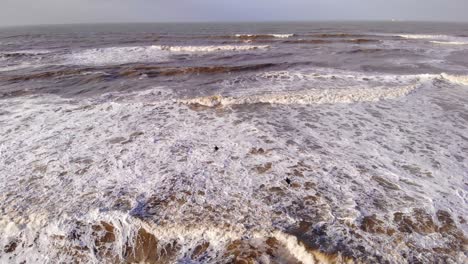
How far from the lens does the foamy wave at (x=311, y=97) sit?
8.46 meters

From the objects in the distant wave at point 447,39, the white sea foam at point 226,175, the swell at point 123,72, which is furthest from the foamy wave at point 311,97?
the distant wave at point 447,39

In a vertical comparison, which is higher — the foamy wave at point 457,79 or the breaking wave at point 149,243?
the foamy wave at point 457,79

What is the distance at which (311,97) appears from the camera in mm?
8773

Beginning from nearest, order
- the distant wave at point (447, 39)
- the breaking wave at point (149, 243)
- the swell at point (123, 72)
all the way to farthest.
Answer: the breaking wave at point (149, 243) < the swell at point (123, 72) < the distant wave at point (447, 39)

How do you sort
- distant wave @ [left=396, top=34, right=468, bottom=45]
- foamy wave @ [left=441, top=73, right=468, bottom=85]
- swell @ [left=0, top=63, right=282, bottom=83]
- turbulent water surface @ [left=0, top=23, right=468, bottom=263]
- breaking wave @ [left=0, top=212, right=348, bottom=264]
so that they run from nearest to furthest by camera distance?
breaking wave @ [left=0, top=212, right=348, bottom=264], turbulent water surface @ [left=0, top=23, right=468, bottom=263], foamy wave @ [left=441, top=73, right=468, bottom=85], swell @ [left=0, top=63, right=282, bottom=83], distant wave @ [left=396, top=34, right=468, bottom=45]

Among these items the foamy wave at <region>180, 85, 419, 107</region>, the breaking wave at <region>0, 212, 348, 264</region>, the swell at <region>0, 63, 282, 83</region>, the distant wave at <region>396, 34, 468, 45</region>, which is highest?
the distant wave at <region>396, 34, 468, 45</region>

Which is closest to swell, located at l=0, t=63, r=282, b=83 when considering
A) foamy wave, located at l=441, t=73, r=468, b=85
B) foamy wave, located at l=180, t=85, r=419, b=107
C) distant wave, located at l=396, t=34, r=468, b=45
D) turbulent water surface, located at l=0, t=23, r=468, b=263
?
turbulent water surface, located at l=0, t=23, r=468, b=263

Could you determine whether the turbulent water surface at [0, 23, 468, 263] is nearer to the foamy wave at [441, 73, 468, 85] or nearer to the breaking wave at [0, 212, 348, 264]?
the breaking wave at [0, 212, 348, 264]

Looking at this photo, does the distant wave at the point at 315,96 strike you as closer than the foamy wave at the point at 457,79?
Yes

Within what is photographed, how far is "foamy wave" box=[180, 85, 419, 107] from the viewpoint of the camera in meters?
8.46

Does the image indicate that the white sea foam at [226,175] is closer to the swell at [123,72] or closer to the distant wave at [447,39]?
the swell at [123,72]

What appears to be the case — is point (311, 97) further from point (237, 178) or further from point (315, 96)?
point (237, 178)

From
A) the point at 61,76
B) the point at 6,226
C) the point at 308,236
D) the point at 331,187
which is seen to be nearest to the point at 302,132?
the point at 331,187

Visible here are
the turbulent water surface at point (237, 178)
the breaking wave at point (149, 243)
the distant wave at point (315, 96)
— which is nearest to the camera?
the breaking wave at point (149, 243)
